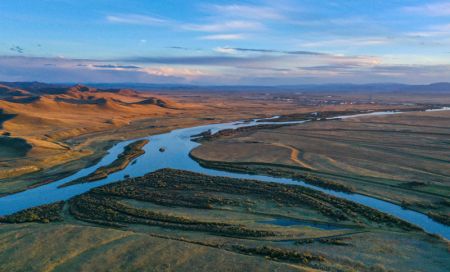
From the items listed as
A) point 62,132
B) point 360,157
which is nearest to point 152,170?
point 360,157

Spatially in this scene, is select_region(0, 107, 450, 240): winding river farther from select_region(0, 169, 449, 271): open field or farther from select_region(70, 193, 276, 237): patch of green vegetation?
select_region(70, 193, 276, 237): patch of green vegetation

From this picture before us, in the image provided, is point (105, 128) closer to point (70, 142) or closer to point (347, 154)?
point (70, 142)

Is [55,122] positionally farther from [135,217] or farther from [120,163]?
[135,217]

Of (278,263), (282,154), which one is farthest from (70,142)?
(278,263)

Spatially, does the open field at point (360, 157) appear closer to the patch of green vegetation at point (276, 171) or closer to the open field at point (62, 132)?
the patch of green vegetation at point (276, 171)

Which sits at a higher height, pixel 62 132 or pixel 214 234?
pixel 214 234

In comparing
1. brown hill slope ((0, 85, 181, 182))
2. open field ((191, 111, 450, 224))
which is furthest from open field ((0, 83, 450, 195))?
open field ((191, 111, 450, 224))

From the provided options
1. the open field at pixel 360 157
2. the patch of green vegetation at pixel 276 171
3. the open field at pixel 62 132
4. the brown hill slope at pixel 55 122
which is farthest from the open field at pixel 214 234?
the brown hill slope at pixel 55 122
